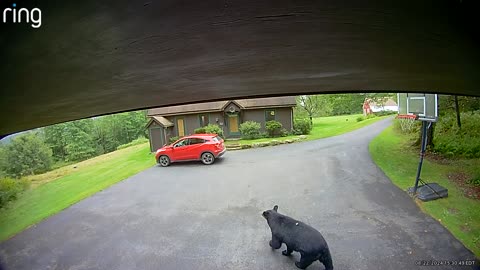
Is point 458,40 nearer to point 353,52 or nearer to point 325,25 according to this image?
point 353,52

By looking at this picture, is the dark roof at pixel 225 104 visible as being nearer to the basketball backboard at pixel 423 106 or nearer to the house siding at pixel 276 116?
the house siding at pixel 276 116

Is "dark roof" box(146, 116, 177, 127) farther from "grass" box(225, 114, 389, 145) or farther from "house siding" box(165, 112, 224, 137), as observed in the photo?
"grass" box(225, 114, 389, 145)

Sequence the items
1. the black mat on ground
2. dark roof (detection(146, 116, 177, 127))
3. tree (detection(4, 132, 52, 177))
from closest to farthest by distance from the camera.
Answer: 1. the black mat on ground
2. tree (detection(4, 132, 52, 177))
3. dark roof (detection(146, 116, 177, 127))

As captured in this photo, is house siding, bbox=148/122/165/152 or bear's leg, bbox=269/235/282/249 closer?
bear's leg, bbox=269/235/282/249

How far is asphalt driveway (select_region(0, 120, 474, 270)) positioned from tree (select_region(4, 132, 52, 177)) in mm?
9672

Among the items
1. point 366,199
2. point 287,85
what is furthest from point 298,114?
point 287,85

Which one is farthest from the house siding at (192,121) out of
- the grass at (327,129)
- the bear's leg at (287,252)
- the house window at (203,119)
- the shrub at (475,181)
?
the bear's leg at (287,252)

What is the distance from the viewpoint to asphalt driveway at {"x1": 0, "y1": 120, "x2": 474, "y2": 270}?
15.6ft

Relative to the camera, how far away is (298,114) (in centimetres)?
2367

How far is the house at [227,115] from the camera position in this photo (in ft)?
65.0

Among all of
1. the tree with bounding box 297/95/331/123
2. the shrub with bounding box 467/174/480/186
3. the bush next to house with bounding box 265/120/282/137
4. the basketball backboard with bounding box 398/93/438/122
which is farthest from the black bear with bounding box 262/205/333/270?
the tree with bounding box 297/95/331/123

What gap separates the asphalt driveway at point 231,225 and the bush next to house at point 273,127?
894cm

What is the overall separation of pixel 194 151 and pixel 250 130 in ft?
23.5

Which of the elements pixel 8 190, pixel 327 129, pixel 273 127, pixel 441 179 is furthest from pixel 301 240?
pixel 327 129
